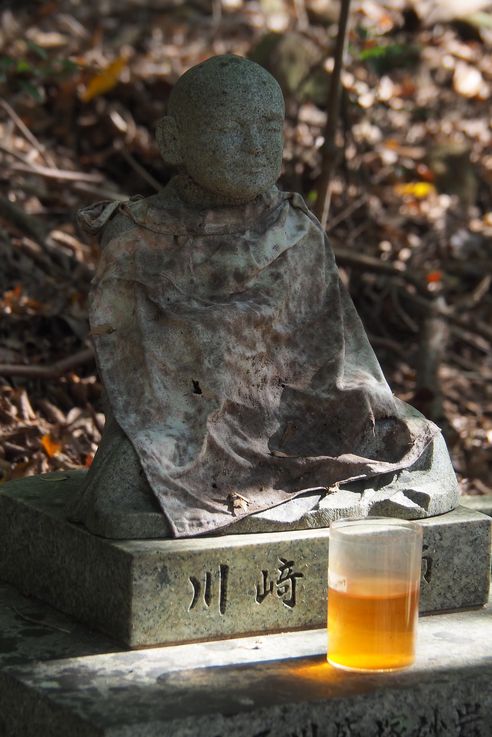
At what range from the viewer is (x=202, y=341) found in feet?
12.4

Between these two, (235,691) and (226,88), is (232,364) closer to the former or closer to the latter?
(226,88)

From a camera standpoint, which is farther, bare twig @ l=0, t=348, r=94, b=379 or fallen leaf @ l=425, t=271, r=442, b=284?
fallen leaf @ l=425, t=271, r=442, b=284

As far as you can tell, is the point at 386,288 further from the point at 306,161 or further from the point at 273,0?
the point at 273,0

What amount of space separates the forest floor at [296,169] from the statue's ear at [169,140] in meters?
1.74

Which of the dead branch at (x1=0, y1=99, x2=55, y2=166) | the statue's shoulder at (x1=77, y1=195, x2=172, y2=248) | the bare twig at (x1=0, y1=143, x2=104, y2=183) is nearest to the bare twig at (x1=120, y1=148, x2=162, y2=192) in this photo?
the bare twig at (x1=0, y1=143, x2=104, y2=183)

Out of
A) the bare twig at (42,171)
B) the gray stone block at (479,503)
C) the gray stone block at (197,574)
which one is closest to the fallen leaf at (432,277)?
the bare twig at (42,171)

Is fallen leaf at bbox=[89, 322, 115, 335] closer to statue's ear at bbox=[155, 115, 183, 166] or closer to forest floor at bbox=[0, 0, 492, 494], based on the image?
statue's ear at bbox=[155, 115, 183, 166]

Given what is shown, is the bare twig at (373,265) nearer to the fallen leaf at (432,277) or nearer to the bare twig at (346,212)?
the fallen leaf at (432,277)

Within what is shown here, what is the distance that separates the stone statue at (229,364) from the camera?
12.1ft

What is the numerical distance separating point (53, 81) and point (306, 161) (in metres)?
1.55

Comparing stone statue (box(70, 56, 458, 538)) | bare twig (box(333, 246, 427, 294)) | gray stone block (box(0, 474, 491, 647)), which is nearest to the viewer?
gray stone block (box(0, 474, 491, 647))

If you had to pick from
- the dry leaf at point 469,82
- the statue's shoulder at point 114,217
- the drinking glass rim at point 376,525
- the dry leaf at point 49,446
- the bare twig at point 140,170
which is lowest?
the dry leaf at point 49,446

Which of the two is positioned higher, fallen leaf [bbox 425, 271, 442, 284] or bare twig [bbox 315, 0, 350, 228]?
bare twig [bbox 315, 0, 350, 228]

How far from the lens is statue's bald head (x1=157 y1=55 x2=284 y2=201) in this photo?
3.75 meters
